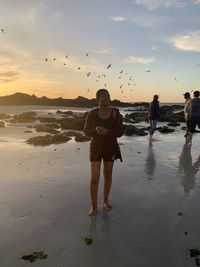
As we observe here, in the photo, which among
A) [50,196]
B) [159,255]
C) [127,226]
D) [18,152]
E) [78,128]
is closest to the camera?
[159,255]

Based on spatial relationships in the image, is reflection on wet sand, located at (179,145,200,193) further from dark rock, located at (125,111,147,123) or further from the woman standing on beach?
dark rock, located at (125,111,147,123)

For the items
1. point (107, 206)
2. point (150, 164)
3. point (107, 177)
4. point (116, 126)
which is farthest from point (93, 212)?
point (150, 164)

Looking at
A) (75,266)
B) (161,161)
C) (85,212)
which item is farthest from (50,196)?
(161,161)

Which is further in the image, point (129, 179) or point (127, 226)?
point (129, 179)

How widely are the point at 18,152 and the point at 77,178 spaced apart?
5.01m

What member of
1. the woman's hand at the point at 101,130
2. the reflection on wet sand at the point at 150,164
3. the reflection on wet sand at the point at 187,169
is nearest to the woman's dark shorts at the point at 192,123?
the reflection on wet sand at the point at 187,169

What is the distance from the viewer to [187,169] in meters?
11.2

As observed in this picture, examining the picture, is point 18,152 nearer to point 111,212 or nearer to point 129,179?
point 129,179

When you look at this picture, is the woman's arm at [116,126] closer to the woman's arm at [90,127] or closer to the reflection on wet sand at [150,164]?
the woman's arm at [90,127]

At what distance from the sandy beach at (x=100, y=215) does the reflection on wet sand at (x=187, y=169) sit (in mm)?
23

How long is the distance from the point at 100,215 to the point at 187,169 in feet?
16.3

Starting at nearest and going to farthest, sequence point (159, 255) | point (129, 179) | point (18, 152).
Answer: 1. point (159, 255)
2. point (129, 179)
3. point (18, 152)

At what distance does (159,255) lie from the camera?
5.38 m

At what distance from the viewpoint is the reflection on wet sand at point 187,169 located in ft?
30.4
